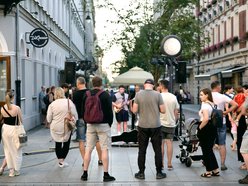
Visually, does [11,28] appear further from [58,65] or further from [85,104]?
[58,65]

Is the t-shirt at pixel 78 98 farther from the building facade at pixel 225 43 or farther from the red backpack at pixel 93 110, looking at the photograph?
the building facade at pixel 225 43

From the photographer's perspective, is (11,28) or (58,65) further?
(58,65)

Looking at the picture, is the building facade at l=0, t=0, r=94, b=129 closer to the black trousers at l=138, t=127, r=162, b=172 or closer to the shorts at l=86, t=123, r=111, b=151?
the shorts at l=86, t=123, r=111, b=151

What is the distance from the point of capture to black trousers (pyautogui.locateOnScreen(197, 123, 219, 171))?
32.7 feet

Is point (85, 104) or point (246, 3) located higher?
point (246, 3)

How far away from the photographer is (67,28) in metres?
41.4

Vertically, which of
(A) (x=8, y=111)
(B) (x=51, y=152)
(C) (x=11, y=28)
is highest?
(C) (x=11, y=28)

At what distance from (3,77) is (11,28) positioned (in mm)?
1748

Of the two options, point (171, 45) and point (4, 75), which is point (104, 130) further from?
point (4, 75)

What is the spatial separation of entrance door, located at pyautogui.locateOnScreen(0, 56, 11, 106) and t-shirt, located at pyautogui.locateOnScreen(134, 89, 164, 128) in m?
9.27

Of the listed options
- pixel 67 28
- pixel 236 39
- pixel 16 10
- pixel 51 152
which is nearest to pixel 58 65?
pixel 67 28

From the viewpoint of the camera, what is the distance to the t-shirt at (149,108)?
9.69 metres

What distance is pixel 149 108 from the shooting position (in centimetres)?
968

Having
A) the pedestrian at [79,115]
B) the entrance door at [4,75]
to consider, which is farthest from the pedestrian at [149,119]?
the entrance door at [4,75]
